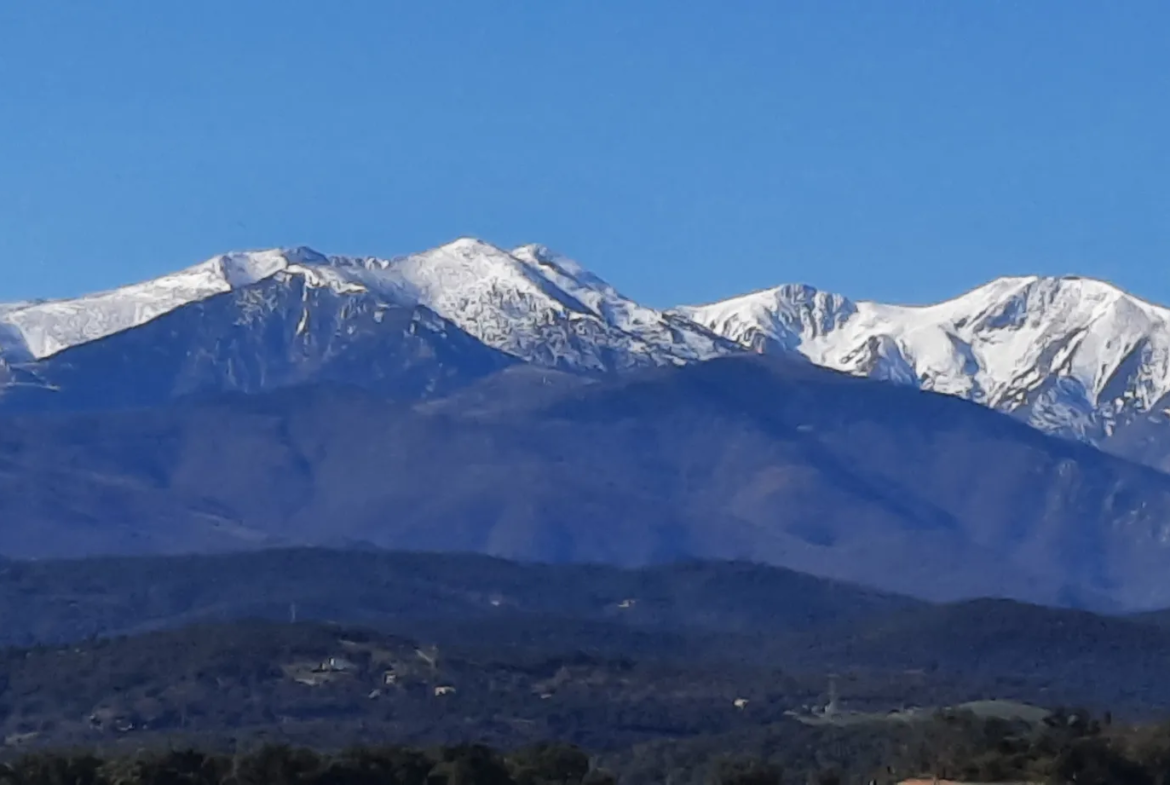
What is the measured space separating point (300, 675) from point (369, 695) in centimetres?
726

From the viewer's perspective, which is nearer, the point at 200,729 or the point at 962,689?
the point at 200,729

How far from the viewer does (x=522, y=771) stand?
98.9 meters

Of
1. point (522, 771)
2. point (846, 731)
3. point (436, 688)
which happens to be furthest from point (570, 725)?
point (522, 771)

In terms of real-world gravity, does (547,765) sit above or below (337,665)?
below

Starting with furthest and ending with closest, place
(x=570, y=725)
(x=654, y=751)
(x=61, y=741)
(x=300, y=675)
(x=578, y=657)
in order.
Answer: (x=578, y=657), (x=300, y=675), (x=570, y=725), (x=61, y=741), (x=654, y=751)

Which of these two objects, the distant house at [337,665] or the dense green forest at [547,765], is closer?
the dense green forest at [547,765]

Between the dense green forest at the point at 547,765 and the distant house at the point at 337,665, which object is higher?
the distant house at the point at 337,665

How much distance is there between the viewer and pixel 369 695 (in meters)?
179

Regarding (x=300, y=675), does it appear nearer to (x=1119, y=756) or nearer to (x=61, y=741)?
(x=61, y=741)

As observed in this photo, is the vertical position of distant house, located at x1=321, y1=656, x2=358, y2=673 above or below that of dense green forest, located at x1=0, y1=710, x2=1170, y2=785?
above

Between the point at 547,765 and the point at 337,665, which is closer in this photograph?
the point at 547,765

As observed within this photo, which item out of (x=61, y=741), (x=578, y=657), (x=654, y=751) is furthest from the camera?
(x=578, y=657)

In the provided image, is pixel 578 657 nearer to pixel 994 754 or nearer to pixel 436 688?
pixel 436 688

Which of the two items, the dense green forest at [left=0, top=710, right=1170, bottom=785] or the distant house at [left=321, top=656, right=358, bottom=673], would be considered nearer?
the dense green forest at [left=0, top=710, right=1170, bottom=785]
